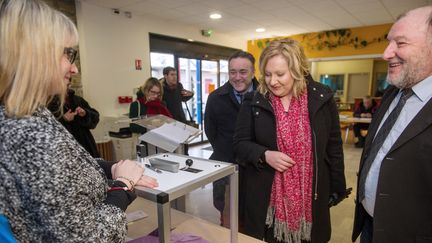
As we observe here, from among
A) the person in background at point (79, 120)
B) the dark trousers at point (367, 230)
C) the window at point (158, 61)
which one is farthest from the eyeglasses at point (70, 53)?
the window at point (158, 61)

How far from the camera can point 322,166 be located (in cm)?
129

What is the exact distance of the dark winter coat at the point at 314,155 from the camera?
1.27m

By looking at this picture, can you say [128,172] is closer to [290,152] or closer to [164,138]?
[164,138]

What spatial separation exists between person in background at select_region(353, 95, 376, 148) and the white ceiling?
1620mm

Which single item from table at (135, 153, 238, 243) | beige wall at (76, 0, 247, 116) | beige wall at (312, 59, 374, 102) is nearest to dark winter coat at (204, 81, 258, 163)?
table at (135, 153, 238, 243)

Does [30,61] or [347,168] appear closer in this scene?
[30,61]

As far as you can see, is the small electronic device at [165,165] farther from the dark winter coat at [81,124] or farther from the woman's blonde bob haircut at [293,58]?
the dark winter coat at [81,124]

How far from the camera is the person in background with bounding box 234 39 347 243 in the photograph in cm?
127

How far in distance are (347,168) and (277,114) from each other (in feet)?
12.0

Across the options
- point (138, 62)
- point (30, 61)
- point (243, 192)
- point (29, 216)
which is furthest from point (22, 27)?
point (138, 62)

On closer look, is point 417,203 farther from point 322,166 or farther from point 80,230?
point 80,230

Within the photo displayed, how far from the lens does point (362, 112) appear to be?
19.0ft

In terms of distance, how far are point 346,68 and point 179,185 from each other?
9919mm

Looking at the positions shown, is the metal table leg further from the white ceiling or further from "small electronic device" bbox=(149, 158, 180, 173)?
the white ceiling
